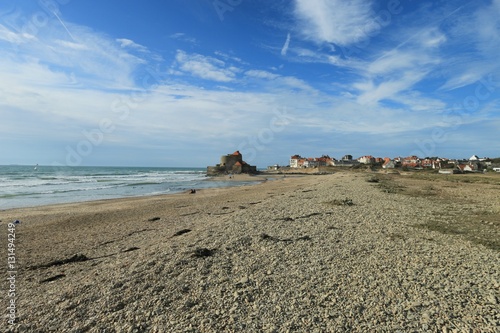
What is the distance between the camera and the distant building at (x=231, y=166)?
112438 mm

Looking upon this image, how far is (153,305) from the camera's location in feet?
19.6

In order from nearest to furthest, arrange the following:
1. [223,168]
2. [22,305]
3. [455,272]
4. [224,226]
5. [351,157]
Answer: [22,305] < [455,272] < [224,226] < [223,168] < [351,157]

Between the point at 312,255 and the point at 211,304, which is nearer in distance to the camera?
the point at 211,304

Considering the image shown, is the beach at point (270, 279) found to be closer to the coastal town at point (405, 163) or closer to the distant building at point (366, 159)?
the coastal town at point (405, 163)

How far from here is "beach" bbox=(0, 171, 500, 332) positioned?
17.6 feet

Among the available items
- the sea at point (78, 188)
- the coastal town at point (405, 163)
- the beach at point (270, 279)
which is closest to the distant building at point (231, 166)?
the sea at point (78, 188)

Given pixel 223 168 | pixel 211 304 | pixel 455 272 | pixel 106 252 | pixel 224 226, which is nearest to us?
pixel 211 304

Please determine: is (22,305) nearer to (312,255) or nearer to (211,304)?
(211,304)

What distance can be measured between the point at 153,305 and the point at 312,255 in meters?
4.70

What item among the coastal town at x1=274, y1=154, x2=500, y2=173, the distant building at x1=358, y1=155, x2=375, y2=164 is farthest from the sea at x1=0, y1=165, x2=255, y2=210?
the distant building at x1=358, y1=155, x2=375, y2=164

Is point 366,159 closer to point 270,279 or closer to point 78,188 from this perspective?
point 78,188

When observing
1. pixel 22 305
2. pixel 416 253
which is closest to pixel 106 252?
pixel 22 305

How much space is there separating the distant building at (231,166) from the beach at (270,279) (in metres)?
98.8

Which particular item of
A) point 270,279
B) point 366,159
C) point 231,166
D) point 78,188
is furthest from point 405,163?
point 270,279
